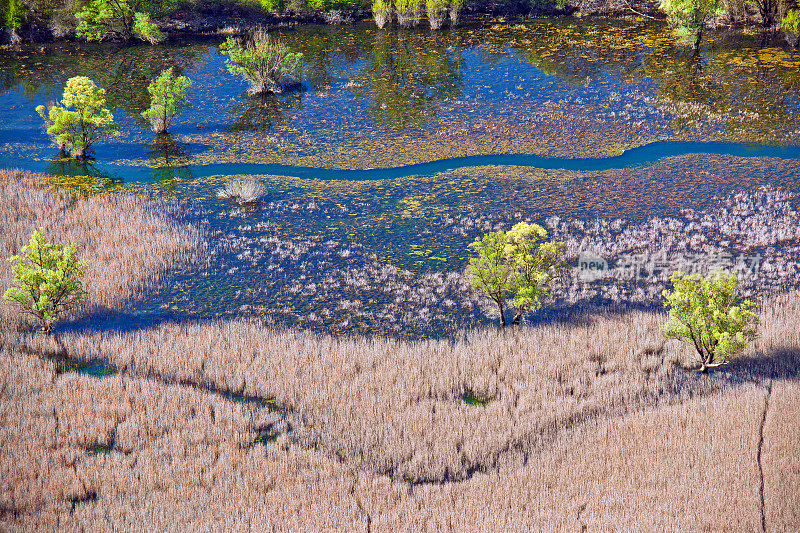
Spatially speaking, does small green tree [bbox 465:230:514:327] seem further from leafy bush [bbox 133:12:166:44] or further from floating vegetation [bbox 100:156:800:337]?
leafy bush [bbox 133:12:166:44]

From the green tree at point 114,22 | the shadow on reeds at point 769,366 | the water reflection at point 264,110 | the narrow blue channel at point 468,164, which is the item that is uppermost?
the green tree at point 114,22

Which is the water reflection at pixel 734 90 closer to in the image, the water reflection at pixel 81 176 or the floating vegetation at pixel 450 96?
the floating vegetation at pixel 450 96

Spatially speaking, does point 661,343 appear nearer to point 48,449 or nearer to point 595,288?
point 595,288

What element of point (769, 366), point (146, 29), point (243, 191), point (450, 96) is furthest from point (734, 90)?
point (146, 29)

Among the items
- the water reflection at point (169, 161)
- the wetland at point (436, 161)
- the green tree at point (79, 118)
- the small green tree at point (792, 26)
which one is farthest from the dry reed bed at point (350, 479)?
the small green tree at point (792, 26)

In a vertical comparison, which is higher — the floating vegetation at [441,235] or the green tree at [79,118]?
the green tree at [79,118]

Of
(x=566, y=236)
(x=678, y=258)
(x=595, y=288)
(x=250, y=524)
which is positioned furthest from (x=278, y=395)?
(x=678, y=258)
